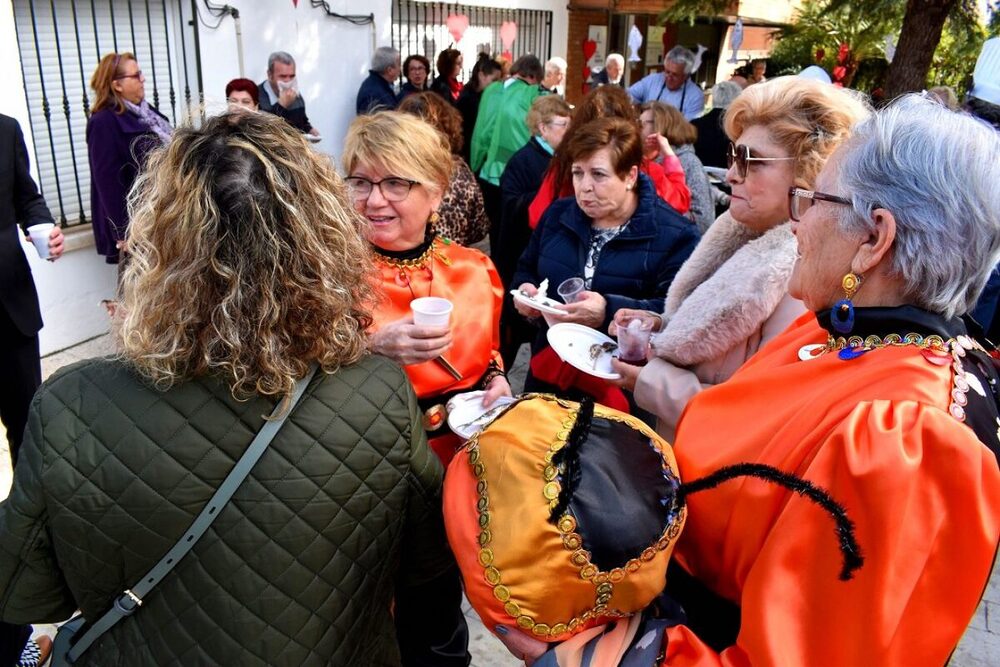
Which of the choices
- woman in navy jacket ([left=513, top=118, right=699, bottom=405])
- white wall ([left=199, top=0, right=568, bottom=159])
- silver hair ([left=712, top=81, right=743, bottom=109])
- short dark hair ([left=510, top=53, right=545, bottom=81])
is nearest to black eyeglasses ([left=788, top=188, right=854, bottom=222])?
woman in navy jacket ([left=513, top=118, right=699, bottom=405])

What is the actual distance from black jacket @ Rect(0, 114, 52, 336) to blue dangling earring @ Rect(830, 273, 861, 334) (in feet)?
10.6

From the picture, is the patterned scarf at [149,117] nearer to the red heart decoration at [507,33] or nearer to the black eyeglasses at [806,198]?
the black eyeglasses at [806,198]

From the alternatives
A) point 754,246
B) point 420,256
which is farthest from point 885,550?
point 420,256

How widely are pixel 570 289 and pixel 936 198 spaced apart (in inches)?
76.9

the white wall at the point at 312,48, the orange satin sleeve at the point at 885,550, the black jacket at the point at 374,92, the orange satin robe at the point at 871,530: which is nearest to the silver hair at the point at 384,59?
the black jacket at the point at 374,92

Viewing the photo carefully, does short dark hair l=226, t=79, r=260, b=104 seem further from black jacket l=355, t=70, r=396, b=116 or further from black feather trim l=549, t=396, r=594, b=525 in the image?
black feather trim l=549, t=396, r=594, b=525

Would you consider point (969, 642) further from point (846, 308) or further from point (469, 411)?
point (846, 308)

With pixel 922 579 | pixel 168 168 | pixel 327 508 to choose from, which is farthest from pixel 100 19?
pixel 922 579

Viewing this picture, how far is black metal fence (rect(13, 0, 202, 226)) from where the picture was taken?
523cm

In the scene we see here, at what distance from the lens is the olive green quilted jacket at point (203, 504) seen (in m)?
1.37

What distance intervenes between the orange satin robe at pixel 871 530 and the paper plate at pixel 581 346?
1.35 m

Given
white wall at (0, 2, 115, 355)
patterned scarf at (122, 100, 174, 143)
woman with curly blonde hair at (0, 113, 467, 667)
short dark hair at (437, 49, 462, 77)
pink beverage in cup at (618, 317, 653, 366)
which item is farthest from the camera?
short dark hair at (437, 49, 462, 77)

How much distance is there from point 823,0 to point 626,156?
38.7 feet

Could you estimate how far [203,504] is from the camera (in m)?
1.39
